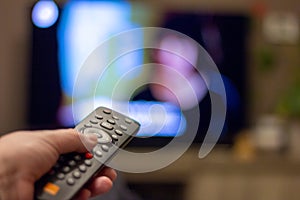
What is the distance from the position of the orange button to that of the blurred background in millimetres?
1167

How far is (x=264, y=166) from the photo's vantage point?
5.84ft

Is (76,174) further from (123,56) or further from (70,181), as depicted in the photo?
(123,56)

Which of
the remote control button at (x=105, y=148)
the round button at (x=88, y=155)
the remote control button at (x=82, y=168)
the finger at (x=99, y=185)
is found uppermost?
the remote control button at (x=105, y=148)

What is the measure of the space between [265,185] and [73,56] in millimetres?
756

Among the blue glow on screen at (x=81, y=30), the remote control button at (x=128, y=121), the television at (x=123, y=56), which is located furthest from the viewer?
the blue glow on screen at (x=81, y=30)

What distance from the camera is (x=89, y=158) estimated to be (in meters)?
0.59

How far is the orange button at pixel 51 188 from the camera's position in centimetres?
54

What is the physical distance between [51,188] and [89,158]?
2.3 inches

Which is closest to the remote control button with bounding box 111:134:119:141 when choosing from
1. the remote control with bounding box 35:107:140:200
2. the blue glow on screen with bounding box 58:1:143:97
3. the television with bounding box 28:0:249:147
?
the remote control with bounding box 35:107:140:200

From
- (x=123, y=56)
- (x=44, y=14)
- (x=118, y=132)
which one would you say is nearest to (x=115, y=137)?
(x=118, y=132)

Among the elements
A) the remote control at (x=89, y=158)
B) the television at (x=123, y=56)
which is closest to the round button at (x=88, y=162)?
the remote control at (x=89, y=158)

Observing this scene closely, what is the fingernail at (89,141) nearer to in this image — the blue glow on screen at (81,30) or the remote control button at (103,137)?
the remote control button at (103,137)

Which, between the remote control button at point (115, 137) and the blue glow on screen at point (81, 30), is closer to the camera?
the remote control button at point (115, 137)

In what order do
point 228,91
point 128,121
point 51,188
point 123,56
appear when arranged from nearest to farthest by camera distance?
point 51,188, point 128,121, point 123,56, point 228,91
